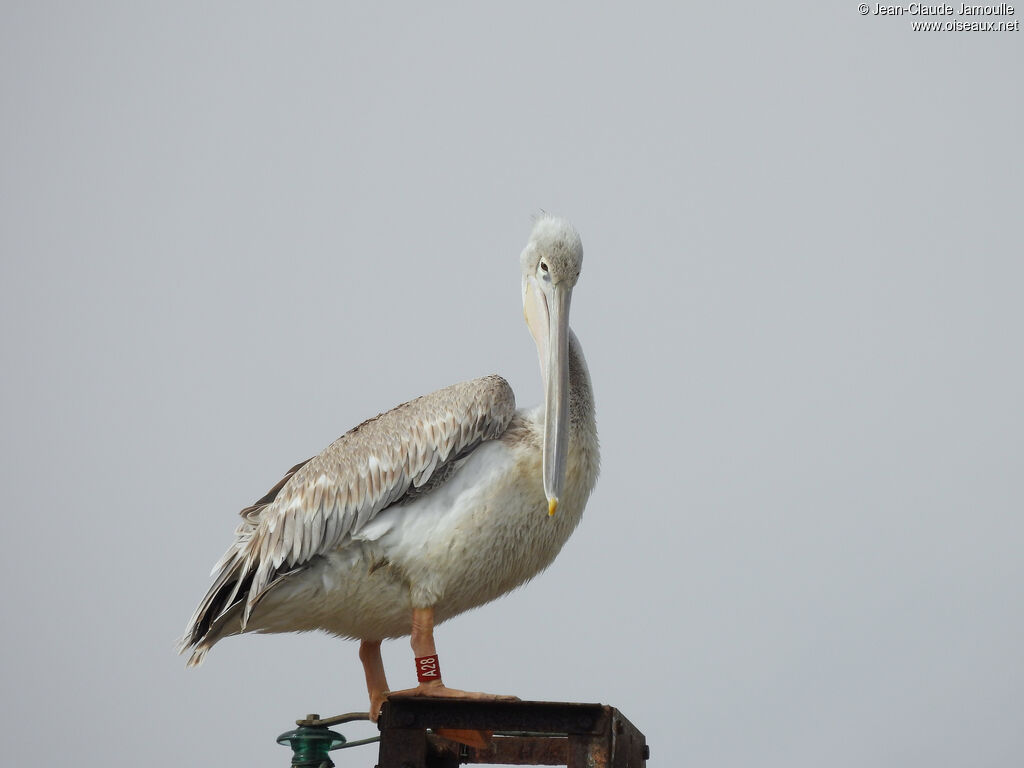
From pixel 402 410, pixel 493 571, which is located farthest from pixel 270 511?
pixel 493 571

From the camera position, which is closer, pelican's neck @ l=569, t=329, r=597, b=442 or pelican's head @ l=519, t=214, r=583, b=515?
pelican's head @ l=519, t=214, r=583, b=515

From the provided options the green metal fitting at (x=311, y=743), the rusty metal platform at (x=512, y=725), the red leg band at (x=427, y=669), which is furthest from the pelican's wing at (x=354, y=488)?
the rusty metal platform at (x=512, y=725)

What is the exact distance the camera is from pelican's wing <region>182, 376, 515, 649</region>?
6.04 meters

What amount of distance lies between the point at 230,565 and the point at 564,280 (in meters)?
2.11

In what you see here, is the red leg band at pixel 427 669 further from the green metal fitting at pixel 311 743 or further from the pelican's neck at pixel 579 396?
the pelican's neck at pixel 579 396

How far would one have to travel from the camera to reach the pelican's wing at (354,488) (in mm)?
6039

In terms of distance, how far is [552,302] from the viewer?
6.27 metres

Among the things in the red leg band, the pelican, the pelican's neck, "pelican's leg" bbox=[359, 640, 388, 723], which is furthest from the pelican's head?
"pelican's leg" bbox=[359, 640, 388, 723]

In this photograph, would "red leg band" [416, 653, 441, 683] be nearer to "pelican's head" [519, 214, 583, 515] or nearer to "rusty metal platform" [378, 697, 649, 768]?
"rusty metal platform" [378, 697, 649, 768]

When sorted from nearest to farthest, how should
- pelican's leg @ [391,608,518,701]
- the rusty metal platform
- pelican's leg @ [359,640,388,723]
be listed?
the rusty metal platform < pelican's leg @ [391,608,518,701] < pelican's leg @ [359,640,388,723]

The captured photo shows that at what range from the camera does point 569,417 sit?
598 cm

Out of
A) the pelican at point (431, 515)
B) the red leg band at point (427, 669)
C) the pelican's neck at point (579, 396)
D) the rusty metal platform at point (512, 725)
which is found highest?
the pelican's neck at point (579, 396)

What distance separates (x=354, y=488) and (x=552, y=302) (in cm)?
130

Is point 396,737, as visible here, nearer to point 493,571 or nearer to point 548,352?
point 493,571
